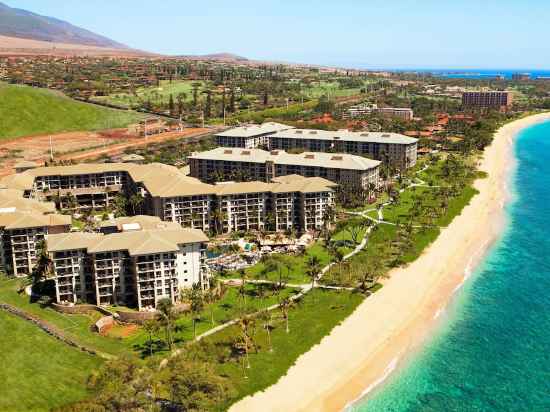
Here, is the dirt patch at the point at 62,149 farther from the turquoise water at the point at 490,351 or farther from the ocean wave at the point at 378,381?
the ocean wave at the point at 378,381

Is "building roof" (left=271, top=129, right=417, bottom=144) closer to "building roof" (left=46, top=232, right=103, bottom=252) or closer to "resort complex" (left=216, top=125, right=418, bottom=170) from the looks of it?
"resort complex" (left=216, top=125, right=418, bottom=170)

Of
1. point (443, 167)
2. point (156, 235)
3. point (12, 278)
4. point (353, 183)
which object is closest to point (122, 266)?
point (156, 235)

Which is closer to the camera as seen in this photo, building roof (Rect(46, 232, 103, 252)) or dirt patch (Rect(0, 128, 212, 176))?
building roof (Rect(46, 232, 103, 252))

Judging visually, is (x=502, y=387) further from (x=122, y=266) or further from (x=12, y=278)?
(x=12, y=278)

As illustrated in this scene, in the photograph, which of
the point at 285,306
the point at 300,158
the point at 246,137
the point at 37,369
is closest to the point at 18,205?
the point at 37,369

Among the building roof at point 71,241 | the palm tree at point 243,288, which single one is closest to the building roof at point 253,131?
the palm tree at point 243,288

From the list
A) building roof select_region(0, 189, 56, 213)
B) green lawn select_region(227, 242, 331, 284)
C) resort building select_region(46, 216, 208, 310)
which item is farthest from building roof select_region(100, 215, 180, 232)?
building roof select_region(0, 189, 56, 213)
